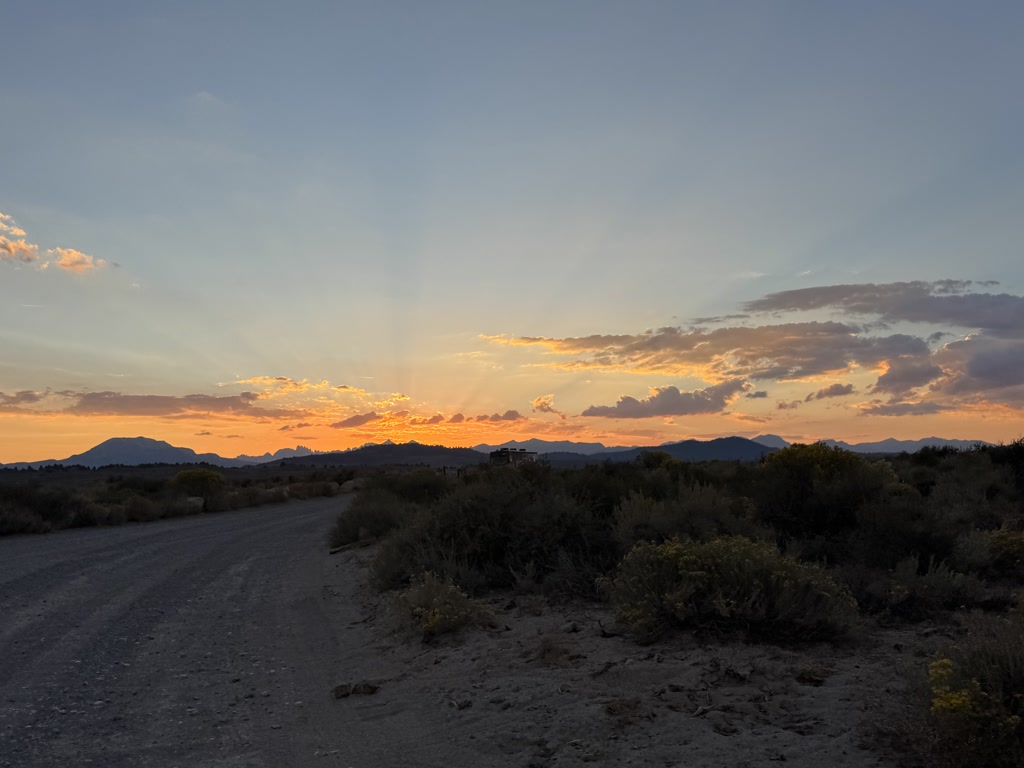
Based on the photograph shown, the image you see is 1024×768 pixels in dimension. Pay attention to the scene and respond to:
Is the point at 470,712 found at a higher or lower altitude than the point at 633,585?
lower

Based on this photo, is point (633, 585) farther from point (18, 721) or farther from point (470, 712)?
point (18, 721)

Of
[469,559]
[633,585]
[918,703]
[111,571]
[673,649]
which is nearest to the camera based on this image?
[918,703]

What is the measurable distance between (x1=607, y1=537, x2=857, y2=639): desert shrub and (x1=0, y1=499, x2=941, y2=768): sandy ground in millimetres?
294

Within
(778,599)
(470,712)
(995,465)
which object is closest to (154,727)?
(470,712)

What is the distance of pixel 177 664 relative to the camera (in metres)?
8.90

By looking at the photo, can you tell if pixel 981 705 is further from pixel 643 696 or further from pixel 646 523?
pixel 646 523

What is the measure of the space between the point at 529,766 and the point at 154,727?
3526 mm

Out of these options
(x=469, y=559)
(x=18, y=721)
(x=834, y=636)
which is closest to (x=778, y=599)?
(x=834, y=636)

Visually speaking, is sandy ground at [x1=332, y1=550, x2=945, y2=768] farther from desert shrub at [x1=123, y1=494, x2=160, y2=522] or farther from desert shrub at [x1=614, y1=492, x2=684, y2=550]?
desert shrub at [x1=123, y1=494, x2=160, y2=522]

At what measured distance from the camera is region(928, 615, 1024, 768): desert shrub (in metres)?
4.36

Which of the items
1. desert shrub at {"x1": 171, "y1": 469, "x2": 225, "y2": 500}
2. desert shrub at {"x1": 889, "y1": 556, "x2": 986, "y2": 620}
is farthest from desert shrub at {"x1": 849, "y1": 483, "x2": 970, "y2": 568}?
desert shrub at {"x1": 171, "y1": 469, "x2": 225, "y2": 500}

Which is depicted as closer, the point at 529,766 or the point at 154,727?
the point at 529,766

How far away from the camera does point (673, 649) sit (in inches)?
297

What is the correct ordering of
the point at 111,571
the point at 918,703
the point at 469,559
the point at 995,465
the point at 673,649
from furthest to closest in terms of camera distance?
the point at 995,465, the point at 111,571, the point at 469,559, the point at 673,649, the point at 918,703
